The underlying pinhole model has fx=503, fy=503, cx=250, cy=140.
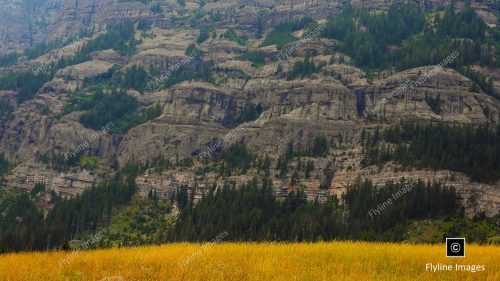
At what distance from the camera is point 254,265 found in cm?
2119

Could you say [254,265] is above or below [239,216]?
above

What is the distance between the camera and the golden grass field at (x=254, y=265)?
1964 cm

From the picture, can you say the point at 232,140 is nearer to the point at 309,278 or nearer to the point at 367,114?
the point at 367,114

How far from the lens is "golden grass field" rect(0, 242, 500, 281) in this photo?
1964 cm
